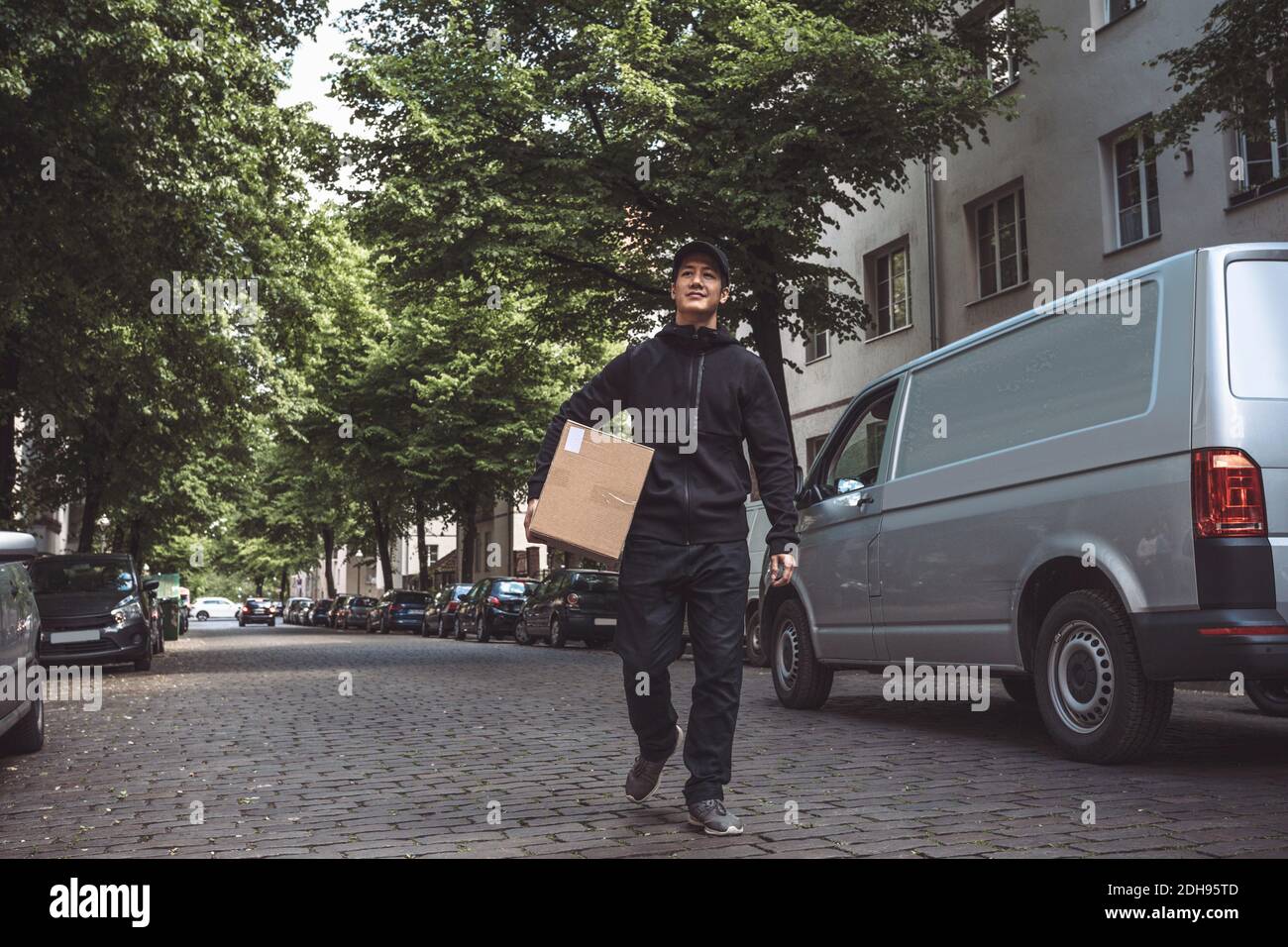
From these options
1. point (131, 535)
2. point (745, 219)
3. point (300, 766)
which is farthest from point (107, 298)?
point (131, 535)

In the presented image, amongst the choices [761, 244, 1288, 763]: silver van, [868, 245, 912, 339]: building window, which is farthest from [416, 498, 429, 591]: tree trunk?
[761, 244, 1288, 763]: silver van

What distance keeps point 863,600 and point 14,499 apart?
16.5 m

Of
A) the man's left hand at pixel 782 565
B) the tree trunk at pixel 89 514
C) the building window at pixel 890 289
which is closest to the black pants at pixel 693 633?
the man's left hand at pixel 782 565

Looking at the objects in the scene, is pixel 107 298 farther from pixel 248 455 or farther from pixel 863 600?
pixel 248 455

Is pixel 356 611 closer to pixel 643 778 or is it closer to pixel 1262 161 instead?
pixel 1262 161

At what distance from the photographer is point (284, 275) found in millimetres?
20375

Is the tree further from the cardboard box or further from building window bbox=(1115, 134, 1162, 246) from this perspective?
the cardboard box

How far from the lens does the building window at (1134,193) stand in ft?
60.4

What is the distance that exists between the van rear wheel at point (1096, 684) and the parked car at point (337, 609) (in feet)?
155

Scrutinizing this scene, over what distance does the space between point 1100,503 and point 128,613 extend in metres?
14.3

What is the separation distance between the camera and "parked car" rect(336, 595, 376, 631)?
5016cm

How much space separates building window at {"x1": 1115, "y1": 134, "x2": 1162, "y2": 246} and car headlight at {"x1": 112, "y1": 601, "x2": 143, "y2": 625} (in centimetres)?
1455

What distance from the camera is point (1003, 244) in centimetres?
2219

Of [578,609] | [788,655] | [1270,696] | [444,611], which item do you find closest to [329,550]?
[444,611]
